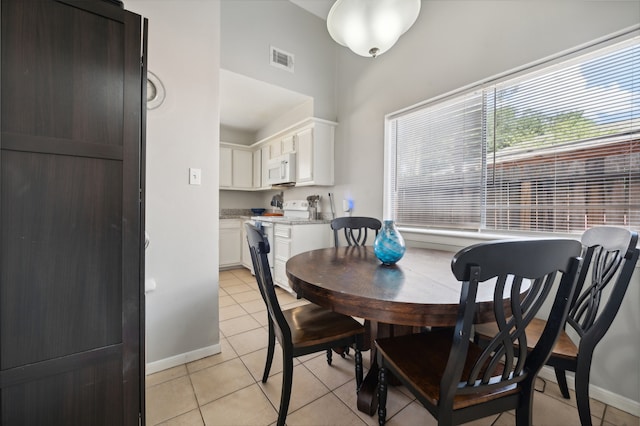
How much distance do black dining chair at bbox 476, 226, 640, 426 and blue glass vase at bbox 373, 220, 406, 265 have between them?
1.98 feet

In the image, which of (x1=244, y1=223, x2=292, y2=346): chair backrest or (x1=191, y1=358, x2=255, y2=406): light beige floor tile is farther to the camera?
(x1=191, y1=358, x2=255, y2=406): light beige floor tile

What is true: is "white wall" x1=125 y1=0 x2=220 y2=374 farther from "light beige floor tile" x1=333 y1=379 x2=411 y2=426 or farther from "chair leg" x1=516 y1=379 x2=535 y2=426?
"chair leg" x1=516 y1=379 x2=535 y2=426

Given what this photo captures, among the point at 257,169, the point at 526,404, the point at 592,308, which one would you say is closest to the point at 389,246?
the point at 526,404

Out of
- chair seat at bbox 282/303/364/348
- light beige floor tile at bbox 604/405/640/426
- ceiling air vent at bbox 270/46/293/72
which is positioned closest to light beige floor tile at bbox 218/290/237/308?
chair seat at bbox 282/303/364/348

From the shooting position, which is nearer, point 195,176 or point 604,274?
point 604,274

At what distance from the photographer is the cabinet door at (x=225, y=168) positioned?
4619mm

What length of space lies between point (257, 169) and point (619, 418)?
4.87 meters

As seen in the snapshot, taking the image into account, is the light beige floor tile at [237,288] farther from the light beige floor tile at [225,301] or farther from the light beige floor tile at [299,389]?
the light beige floor tile at [299,389]

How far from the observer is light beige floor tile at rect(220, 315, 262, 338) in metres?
2.29

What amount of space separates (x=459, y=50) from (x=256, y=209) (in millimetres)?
4093

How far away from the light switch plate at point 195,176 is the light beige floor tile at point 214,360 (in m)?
1.29

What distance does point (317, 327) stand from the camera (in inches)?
53.7

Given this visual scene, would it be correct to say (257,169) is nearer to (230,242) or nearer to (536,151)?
(230,242)

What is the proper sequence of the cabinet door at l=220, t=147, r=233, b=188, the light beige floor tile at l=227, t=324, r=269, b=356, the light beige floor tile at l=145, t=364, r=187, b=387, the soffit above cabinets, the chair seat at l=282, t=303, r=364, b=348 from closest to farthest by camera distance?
the chair seat at l=282, t=303, r=364, b=348 < the light beige floor tile at l=145, t=364, r=187, b=387 < the light beige floor tile at l=227, t=324, r=269, b=356 < the soffit above cabinets < the cabinet door at l=220, t=147, r=233, b=188
